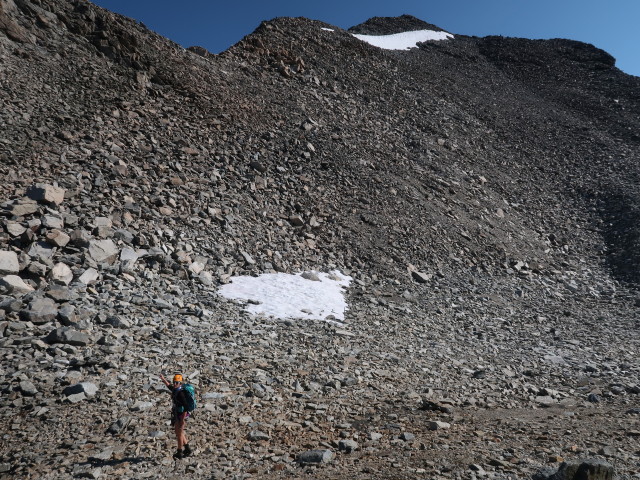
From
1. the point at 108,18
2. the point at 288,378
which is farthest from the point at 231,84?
the point at 288,378

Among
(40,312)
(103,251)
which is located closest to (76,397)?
(40,312)

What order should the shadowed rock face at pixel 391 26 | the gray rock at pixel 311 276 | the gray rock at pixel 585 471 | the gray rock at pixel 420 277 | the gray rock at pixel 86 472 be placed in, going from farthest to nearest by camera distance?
the shadowed rock face at pixel 391 26 → the gray rock at pixel 420 277 → the gray rock at pixel 311 276 → the gray rock at pixel 86 472 → the gray rock at pixel 585 471

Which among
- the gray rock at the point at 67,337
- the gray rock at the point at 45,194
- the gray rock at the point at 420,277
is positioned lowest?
the gray rock at the point at 67,337

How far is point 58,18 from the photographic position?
19.3 meters

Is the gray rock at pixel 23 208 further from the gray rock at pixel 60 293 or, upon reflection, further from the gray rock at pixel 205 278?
the gray rock at pixel 205 278

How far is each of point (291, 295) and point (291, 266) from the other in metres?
1.87

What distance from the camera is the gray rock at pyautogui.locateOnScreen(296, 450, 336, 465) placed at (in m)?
6.23

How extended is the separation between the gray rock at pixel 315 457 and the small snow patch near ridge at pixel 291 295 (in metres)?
5.85

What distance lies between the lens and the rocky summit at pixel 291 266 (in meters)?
6.77

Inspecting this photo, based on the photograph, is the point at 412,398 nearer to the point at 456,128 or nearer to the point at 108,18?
the point at 108,18

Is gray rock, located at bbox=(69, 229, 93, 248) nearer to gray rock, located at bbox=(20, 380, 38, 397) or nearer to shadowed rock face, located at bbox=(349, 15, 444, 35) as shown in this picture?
gray rock, located at bbox=(20, 380, 38, 397)

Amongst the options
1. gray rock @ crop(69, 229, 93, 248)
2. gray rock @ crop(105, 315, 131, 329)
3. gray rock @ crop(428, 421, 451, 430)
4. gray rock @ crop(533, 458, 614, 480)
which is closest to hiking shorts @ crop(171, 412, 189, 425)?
gray rock @ crop(105, 315, 131, 329)

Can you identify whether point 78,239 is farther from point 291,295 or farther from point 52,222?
point 291,295

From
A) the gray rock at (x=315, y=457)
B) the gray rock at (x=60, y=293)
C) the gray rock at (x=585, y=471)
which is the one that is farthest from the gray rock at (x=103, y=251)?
the gray rock at (x=585, y=471)
